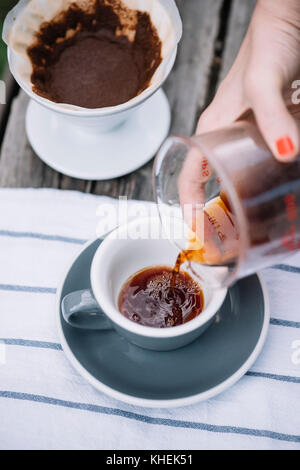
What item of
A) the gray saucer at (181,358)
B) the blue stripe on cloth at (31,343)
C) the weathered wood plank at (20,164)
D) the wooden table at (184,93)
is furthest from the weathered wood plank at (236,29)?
the blue stripe on cloth at (31,343)

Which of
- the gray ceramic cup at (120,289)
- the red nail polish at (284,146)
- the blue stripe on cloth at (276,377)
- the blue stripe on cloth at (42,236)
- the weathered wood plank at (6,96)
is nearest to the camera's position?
the red nail polish at (284,146)

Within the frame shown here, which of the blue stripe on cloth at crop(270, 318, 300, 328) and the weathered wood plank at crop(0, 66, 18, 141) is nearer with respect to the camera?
the blue stripe on cloth at crop(270, 318, 300, 328)

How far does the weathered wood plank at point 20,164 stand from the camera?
1017 mm

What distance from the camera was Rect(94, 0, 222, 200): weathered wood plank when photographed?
101cm

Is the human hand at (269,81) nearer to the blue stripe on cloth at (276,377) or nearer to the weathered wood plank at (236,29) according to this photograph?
the weathered wood plank at (236,29)

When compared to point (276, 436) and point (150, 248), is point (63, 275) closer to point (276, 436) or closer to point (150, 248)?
point (150, 248)

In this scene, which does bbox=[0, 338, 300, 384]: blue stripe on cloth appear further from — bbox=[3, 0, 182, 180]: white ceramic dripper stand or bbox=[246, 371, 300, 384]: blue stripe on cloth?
bbox=[3, 0, 182, 180]: white ceramic dripper stand

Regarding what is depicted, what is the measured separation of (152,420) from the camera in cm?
75

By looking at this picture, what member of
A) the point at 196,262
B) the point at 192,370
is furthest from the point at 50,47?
the point at 192,370

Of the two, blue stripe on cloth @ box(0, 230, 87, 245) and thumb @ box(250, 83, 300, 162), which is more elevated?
thumb @ box(250, 83, 300, 162)

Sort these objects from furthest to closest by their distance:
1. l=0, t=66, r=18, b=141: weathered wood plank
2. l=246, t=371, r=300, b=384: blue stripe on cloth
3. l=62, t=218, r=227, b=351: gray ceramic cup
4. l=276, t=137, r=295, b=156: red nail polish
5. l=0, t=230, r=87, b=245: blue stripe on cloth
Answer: l=0, t=66, r=18, b=141: weathered wood plank
l=0, t=230, r=87, b=245: blue stripe on cloth
l=246, t=371, r=300, b=384: blue stripe on cloth
l=62, t=218, r=227, b=351: gray ceramic cup
l=276, t=137, r=295, b=156: red nail polish

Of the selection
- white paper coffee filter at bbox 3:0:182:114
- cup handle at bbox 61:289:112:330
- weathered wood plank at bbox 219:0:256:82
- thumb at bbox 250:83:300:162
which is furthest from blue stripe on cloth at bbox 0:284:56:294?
weathered wood plank at bbox 219:0:256:82

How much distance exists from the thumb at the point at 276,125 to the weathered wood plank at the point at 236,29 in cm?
47

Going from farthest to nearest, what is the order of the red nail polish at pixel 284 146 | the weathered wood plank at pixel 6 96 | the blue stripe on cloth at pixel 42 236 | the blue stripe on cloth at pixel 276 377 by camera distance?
the weathered wood plank at pixel 6 96, the blue stripe on cloth at pixel 42 236, the blue stripe on cloth at pixel 276 377, the red nail polish at pixel 284 146
